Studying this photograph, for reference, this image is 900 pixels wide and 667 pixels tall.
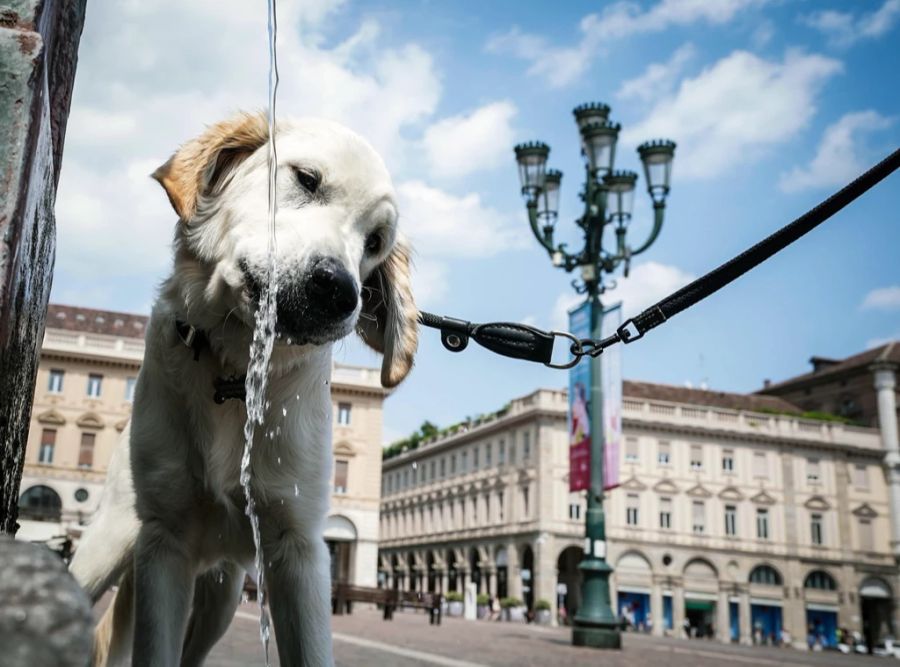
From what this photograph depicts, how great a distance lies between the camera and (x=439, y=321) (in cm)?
322

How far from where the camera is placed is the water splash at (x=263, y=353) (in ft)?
6.83

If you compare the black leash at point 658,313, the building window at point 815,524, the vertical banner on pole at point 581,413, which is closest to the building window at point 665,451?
the building window at point 815,524

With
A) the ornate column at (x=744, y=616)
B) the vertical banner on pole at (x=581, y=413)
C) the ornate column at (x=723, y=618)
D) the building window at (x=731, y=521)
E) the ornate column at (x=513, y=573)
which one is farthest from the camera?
the building window at (x=731, y=521)

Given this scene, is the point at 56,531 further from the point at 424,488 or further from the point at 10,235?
the point at 424,488

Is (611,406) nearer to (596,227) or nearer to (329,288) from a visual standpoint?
(596,227)

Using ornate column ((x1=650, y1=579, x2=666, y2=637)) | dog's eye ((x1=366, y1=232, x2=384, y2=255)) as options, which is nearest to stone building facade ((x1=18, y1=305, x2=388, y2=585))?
ornate column ((x1=650, y1=579, x2=666, y2=637))

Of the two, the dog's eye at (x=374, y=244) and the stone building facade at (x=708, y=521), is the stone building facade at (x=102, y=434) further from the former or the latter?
the dog's eye at (x=374, y=244)

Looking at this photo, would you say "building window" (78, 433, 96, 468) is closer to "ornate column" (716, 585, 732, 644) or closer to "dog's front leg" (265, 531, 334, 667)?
"ornate column" (716, 585, 732, 644)

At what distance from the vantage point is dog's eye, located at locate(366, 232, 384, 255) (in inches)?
96.1

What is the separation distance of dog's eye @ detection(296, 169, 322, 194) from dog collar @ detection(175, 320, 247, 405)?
46cm

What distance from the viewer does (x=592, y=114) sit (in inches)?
623

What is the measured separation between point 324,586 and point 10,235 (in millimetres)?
1521

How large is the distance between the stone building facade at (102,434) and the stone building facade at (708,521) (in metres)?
12.1

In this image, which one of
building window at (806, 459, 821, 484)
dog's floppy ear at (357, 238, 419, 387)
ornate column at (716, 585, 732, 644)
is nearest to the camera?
dog's floppy ear at (357, 238, 419, 387)
